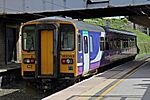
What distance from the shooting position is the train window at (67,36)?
14.8 m

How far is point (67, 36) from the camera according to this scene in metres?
14.9

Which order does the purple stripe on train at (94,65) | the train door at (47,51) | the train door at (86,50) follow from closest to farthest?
1. the train door at (47,51)
2. the train door at (86,50)
3. the purple stripe on train at (94,65)

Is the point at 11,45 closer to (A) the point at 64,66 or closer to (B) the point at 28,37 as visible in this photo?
(B) the point at 28,37

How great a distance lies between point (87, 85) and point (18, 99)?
3.30 meters

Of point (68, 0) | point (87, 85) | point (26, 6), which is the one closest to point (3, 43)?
point (26, 6)

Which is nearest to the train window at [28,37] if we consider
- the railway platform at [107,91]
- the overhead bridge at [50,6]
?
the railway platform at [107,91]

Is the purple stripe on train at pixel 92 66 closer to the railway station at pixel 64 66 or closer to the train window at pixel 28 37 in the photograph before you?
the railway station at pixel 64 66

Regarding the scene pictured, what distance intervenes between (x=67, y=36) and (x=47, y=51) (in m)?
1.01

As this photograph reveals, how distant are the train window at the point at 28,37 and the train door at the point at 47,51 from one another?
0.52 meters

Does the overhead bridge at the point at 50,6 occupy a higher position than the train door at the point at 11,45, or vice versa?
the overhead bridge at the point at 50,6

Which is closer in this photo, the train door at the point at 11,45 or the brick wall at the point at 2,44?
the brick wall at the point at 2,44

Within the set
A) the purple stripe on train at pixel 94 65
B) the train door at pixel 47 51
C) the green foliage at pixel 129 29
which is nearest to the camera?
the train door at pixel 47 51

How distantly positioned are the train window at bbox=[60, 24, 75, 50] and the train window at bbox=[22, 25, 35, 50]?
1217 millimetres

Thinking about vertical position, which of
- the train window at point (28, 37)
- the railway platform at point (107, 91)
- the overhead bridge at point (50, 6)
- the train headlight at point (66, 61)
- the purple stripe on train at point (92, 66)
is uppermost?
the overhead bridge at point (50, 6)
